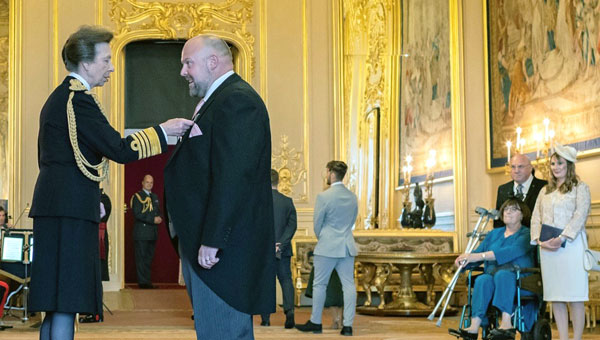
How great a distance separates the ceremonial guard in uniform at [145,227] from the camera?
13656mm

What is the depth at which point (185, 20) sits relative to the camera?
12414 mm

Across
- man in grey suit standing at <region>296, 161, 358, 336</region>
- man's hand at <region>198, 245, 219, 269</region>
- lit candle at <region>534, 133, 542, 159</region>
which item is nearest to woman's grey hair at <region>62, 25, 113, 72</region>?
man's hand at <region>198, 245, 219, 269</region>

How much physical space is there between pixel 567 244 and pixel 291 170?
5.99m

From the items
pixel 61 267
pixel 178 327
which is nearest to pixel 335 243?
pixel 178 327

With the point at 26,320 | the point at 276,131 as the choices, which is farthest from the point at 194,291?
the point at 276,131

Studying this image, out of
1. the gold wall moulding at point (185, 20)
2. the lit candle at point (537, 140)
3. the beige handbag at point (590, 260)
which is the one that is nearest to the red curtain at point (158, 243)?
the gold wall moulding at point (185, 20)

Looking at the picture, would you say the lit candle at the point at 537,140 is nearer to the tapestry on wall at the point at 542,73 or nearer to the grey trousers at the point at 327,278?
the tapestry on wall at the point at 542,73

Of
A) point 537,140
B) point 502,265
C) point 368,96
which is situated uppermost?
point 368,96

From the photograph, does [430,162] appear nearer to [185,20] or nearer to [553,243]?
[185,20]

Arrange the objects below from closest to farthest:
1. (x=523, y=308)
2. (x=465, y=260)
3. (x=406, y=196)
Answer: (x=523, y=308) < (x=465, y=260) < (x=406, y=196)

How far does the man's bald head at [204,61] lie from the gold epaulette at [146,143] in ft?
1.24

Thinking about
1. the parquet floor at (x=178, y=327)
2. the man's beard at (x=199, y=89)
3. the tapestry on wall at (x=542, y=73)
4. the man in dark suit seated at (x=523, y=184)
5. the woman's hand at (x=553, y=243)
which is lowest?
the parquet floor at (x=178, y=327)

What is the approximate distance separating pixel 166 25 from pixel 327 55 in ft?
7.31

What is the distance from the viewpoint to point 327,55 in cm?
1240
